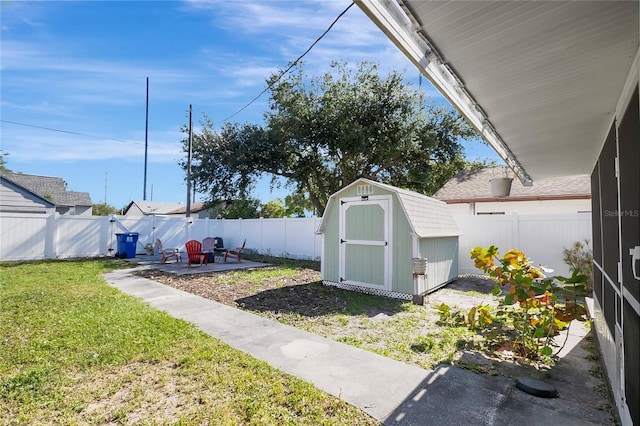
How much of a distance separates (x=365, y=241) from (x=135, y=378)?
4933 mm

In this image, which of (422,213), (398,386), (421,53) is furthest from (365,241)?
(421,53)

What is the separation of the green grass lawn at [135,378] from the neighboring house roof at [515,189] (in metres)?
9.74

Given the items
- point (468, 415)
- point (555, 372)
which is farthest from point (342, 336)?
point (555, 372)

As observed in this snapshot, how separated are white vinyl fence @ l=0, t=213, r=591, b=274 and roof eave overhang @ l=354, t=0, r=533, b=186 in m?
6.73

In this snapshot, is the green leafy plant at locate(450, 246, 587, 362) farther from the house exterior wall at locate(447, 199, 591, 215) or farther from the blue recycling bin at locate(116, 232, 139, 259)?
the blue recycling bin at locate(116, 232, 139, 259)

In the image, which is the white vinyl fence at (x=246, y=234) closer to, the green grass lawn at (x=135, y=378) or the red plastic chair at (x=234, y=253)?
the red plastic chair at (x=234, y=253)

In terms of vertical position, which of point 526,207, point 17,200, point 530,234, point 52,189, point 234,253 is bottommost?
point 234,253

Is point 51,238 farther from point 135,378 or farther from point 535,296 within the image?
point 535,296

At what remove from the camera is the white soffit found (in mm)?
1616

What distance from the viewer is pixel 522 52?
1996 millimetres

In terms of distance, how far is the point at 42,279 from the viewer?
7.78m

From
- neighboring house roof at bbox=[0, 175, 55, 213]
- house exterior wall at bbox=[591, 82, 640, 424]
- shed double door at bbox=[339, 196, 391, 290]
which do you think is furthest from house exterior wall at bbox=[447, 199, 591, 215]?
neighboring house roof at bbox=[0, 175, 55, 213]

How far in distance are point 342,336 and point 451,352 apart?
1.38 meters

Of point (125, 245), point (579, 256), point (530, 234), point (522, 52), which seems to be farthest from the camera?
point (125, 245)
